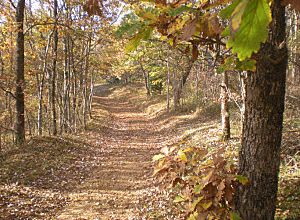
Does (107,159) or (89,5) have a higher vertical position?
(89,5)

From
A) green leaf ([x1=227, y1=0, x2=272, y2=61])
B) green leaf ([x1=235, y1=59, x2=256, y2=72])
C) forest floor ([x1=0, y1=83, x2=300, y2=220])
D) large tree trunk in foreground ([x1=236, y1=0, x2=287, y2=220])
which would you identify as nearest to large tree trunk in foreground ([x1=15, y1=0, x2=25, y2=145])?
forest floor ([x1=0, y1=83, x2=300, y2=220])

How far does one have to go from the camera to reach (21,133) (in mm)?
10117

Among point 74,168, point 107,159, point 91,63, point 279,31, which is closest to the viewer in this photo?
point 279,31

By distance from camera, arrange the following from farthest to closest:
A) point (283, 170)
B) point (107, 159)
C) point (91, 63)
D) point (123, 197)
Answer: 1. point (91, 63)
2. point (107, 159)
3. point (123, 197)
4. point (283, 170)

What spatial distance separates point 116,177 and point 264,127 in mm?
7299

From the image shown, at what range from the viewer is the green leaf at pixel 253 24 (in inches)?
25.1

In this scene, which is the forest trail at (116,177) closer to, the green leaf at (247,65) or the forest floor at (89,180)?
the forest floor at (89,180)

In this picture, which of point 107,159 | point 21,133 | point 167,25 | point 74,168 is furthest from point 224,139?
point 167,25

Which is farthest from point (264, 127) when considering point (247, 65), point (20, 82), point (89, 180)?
point (20, 82)

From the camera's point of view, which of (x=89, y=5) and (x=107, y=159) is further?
(x=107, y=159)

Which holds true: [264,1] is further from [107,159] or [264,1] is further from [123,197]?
[107,159]

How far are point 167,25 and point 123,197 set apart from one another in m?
6.44

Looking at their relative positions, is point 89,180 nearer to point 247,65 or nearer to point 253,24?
point 247,65

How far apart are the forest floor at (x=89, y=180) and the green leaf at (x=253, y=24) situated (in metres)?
4.12
